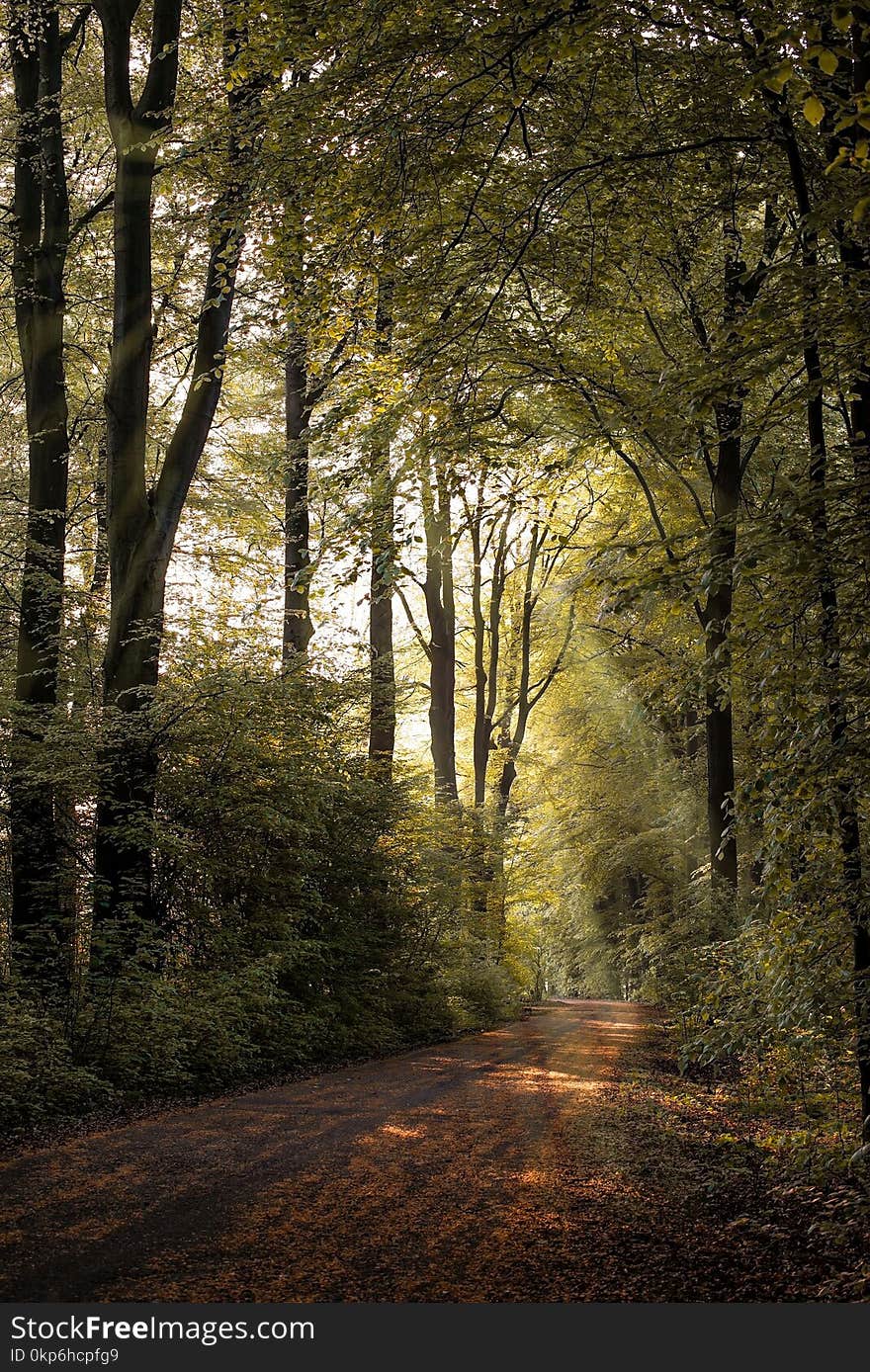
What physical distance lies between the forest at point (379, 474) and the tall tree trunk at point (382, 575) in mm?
65

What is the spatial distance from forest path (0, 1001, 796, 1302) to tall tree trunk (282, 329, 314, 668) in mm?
6308

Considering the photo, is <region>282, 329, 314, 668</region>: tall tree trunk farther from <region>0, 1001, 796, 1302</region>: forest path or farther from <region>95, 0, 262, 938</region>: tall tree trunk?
<region>0, 1001, 796, 1302</region>: forest path

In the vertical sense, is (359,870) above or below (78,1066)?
above

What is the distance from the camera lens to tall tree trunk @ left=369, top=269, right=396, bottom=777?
26.3 ft

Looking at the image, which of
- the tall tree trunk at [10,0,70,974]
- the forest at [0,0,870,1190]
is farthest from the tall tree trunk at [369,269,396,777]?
the tall tree trunk at [10,0,70,974]

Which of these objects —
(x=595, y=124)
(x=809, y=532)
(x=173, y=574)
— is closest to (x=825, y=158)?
(x=595, y=124)

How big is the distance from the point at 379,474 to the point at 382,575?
62.1 inches

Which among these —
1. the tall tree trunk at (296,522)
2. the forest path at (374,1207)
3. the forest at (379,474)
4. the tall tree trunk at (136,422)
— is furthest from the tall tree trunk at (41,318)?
the forest path at (374,1207)

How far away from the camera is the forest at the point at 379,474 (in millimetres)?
5297

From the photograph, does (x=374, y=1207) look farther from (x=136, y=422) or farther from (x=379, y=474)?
(x=136, y=422)

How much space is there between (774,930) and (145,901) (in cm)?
616

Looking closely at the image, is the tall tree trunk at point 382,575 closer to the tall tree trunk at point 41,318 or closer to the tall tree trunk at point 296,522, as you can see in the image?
the tall tree trunk at point 296,522

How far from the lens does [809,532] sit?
4.92 meters

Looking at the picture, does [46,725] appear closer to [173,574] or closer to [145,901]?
[145,901]
